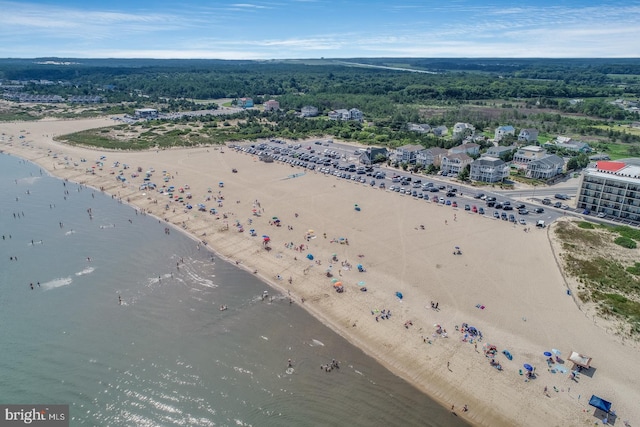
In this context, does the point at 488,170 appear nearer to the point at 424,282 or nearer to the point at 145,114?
the point at 424,282

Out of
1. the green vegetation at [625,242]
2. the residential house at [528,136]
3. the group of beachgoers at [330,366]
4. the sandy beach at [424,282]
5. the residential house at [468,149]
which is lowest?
the group of beachgoers at [330,366]

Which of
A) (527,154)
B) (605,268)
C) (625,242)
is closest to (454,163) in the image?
(527,154)

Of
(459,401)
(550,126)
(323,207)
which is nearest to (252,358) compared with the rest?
(459,401)

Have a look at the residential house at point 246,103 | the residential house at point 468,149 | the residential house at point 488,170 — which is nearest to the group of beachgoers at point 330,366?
the residential house at point 488,170

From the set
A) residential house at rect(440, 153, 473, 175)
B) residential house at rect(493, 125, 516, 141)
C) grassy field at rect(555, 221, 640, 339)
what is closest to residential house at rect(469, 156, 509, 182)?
residential house at rect(440, 153, 473, 175)

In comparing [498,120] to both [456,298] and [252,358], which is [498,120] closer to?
[456,298]

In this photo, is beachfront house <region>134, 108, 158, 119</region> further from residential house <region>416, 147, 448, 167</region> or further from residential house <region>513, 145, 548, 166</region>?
residential house <region>513, 145, 548, 166</region>

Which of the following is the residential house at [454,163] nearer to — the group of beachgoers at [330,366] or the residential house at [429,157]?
the residential house at [429,157]
